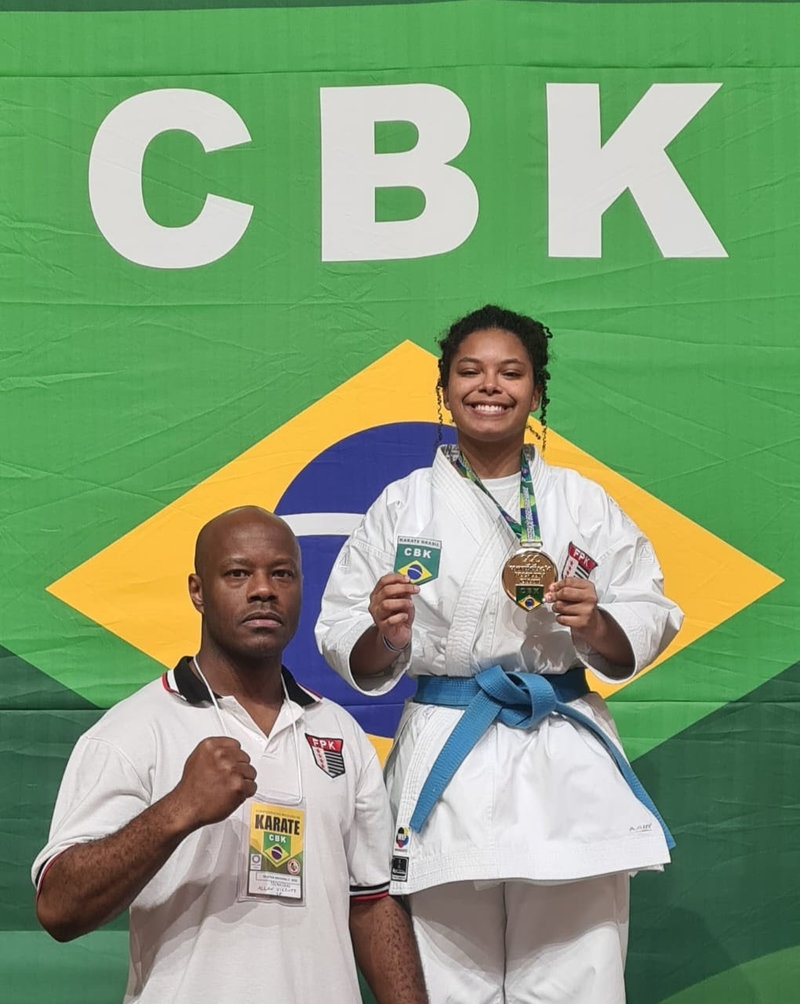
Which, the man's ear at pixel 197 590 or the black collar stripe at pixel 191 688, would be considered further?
the man's ear at pixel 197 590

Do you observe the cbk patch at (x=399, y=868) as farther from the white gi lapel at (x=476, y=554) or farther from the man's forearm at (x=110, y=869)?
the man's forearm at (x=110, y=869)

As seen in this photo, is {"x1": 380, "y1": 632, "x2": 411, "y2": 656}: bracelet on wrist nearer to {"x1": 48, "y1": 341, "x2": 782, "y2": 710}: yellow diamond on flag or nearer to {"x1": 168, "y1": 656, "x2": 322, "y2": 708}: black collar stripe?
{"x1": 168, "y1": 656, "x2": 322, "y2": 708}: black collar stripe

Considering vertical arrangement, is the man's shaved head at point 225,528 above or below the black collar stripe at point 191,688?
above

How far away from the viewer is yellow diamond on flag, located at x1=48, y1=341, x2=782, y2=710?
3.08 m

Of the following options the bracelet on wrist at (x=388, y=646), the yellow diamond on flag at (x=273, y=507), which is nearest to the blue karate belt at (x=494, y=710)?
the bracelet on wrist at (x=388, y=646)

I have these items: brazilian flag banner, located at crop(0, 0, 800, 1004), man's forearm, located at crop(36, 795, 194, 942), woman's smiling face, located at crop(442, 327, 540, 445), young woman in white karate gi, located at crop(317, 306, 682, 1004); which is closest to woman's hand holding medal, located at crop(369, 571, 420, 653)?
young woman in white karate gi, located at crop(317, 306, 682, 1004)

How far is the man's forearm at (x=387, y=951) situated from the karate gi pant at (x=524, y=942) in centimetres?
6

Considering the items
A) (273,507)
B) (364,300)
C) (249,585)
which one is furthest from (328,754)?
(364,300)

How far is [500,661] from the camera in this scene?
231 cm

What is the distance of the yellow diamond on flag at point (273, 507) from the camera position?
308 cm

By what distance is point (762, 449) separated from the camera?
3.10 m

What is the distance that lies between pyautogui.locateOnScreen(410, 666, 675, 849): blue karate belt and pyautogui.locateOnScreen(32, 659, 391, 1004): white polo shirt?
15 centimetres

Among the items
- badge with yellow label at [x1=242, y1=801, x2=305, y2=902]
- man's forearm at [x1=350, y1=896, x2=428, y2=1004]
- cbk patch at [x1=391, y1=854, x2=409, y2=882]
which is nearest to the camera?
badge with yellow label at [x1=242, y1=801, x2=305, y2=902]

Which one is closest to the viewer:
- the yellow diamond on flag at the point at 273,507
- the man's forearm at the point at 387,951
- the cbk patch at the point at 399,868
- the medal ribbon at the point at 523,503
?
the man's forearm at the point at 387,951
